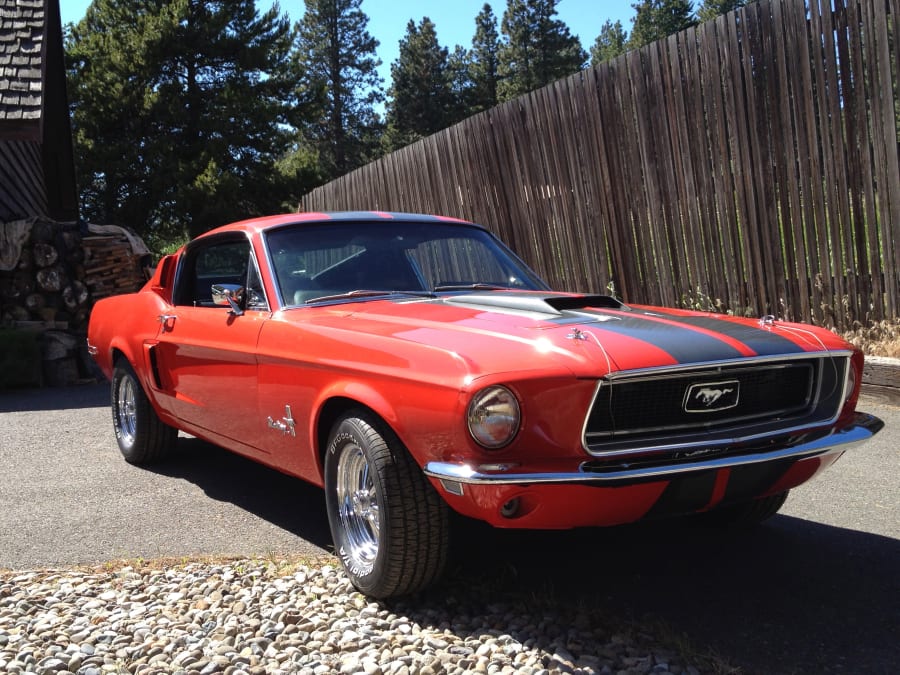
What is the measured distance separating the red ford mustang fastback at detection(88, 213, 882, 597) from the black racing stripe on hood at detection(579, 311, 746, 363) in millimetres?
11

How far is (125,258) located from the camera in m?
11.6

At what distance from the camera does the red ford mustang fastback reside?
9.04ft

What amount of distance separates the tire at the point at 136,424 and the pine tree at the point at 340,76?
151ft

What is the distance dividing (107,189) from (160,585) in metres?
28.5

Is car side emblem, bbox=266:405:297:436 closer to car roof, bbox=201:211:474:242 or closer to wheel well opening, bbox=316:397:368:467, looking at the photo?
wheel well opening, bbox=316:397:368:467

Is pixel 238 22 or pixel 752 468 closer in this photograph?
pixel 752 468

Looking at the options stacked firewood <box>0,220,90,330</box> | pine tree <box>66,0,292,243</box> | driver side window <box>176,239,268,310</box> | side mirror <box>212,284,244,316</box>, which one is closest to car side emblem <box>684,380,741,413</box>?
driver side window <box>176,239,268,310</box>

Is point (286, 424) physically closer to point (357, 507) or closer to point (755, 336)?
point (357, 507)

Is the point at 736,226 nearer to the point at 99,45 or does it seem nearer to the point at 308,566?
the point at 308,566

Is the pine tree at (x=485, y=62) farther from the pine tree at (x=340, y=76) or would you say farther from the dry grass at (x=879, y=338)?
the dry grass at (x=879, y=338)

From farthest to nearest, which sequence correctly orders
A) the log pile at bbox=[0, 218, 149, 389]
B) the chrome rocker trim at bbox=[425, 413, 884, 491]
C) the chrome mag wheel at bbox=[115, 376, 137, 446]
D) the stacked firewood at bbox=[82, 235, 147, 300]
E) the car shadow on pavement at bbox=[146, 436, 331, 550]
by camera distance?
the stacked firewood at bbox=[82, 235, 147, 300], the log pile at bbox=[0, 218, 149, 389], the chrome mag wheel at bbox=[115, 376, 137, 446], the car shadow on pavement at bbox=[146, 436, 331, 550], the chrome rocker trim at bbox=[425, 413, 884, 491]

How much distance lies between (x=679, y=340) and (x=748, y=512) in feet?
4.15

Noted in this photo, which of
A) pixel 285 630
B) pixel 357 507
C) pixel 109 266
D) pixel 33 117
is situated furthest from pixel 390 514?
pixel 109 266

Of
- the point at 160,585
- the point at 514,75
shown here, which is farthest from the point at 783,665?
the point at 514,75
